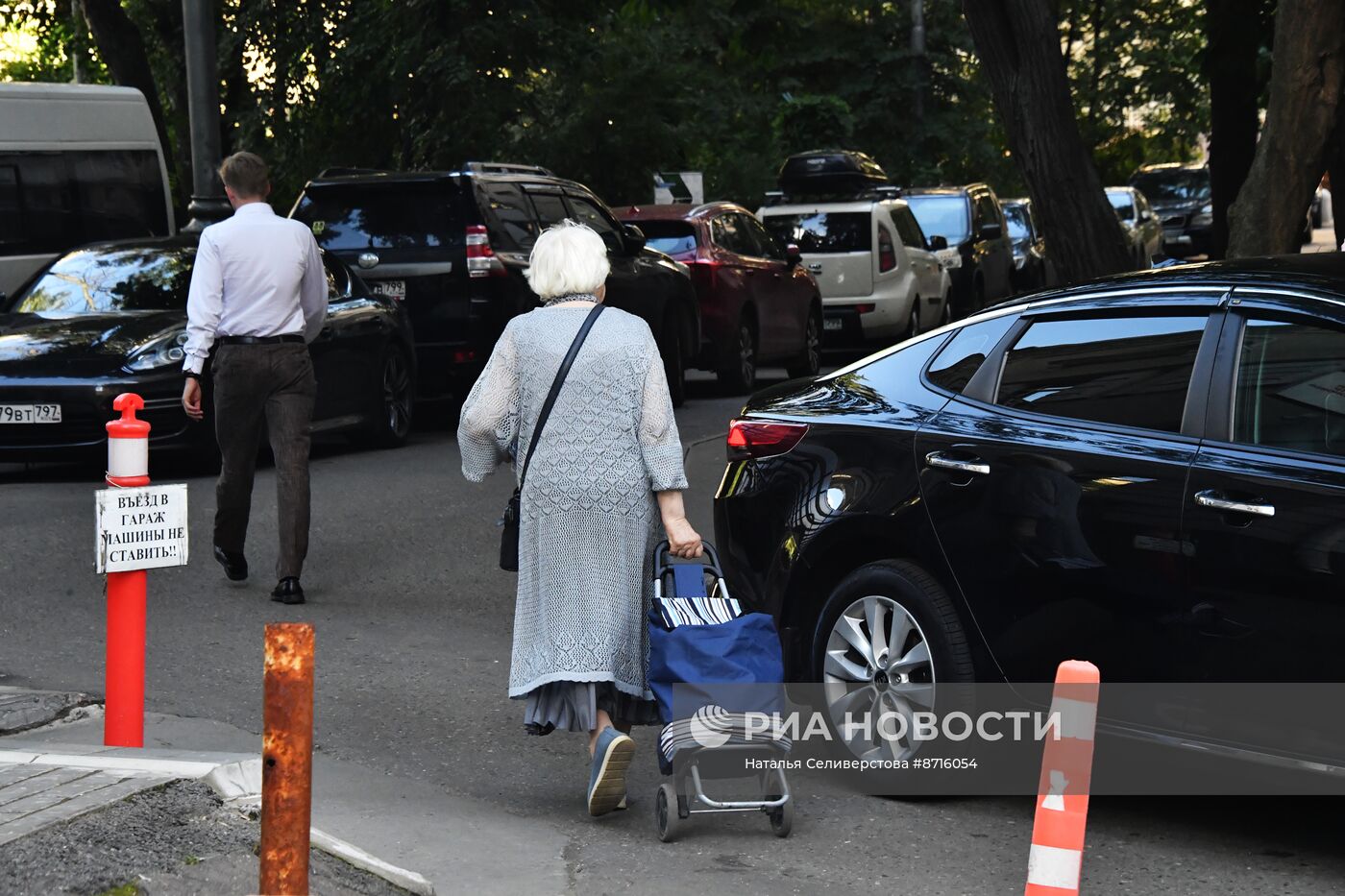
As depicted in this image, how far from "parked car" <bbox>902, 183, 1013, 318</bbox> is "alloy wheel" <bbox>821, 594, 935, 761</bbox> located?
19.3 meters

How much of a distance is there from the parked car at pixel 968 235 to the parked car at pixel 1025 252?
91 centimetres

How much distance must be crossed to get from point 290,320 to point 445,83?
1262 centimetres

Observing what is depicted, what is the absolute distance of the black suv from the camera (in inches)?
583

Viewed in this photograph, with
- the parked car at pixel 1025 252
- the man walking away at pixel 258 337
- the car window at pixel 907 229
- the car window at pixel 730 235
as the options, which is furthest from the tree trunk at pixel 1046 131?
the parked car at pixel 1025 252

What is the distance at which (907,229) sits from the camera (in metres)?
23.2

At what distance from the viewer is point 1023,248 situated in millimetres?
30344

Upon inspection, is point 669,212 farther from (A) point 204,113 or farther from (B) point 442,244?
(A) point 204,113

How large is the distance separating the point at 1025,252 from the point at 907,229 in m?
7.60

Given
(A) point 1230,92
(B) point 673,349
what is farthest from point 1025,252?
(B) point 673,349

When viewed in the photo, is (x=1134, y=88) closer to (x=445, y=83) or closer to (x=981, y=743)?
(x=445, y=83)

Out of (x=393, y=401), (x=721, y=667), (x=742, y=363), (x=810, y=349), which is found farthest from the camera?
(x=810, y=349)

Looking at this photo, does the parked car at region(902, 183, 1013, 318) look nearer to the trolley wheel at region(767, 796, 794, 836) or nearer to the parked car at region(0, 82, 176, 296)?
the parked car at region(0, 82, 176, 296)

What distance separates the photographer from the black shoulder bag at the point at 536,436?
5629 mm

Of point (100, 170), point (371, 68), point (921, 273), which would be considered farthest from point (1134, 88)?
point (100, 170)
